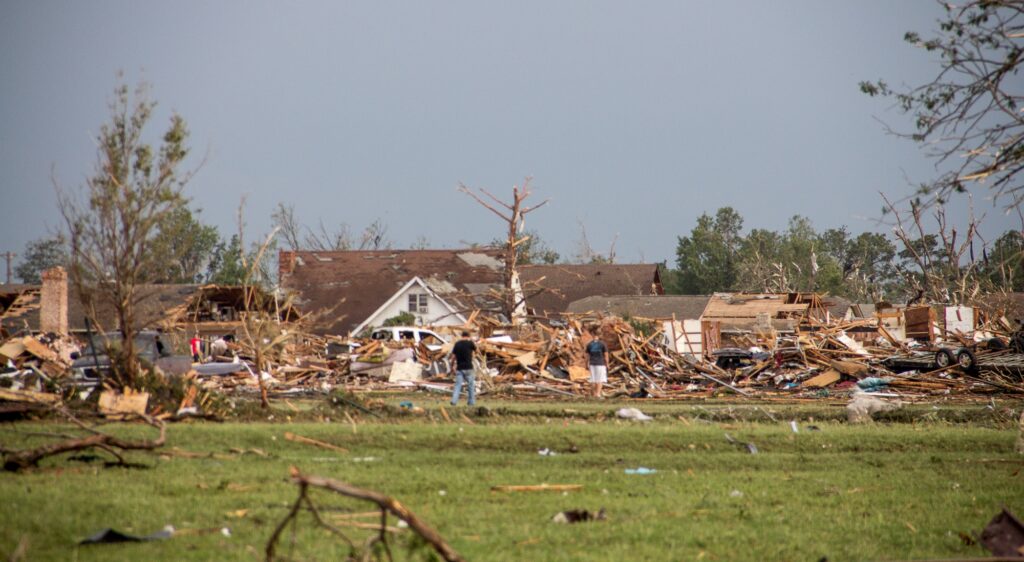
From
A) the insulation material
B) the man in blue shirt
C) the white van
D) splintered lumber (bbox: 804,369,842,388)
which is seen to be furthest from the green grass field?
the insulation material

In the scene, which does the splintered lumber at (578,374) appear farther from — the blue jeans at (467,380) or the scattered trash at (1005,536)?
the scattered trash at (1005,536)

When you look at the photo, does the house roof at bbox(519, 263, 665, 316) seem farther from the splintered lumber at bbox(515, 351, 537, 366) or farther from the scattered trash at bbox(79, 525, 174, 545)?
the scattered trash at bbox(79, 525, 174, 545)

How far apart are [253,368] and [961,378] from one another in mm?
20632

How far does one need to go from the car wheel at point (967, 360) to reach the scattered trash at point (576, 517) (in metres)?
22.6

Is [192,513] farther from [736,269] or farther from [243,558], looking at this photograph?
[736,269]

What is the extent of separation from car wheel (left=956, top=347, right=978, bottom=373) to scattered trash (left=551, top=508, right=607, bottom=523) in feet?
74.1

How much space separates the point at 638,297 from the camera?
68812mm

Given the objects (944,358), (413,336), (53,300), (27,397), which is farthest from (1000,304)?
(27,397)

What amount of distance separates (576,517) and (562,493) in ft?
5.19

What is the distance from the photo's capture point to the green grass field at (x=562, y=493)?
934 cm

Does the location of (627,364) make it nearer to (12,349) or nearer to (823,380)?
(823,380)

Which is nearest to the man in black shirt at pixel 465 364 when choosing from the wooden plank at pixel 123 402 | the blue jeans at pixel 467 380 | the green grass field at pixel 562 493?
the blue jeans at pixel 467 380

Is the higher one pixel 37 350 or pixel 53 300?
pixel 53 300

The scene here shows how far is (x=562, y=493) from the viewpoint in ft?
40.0
